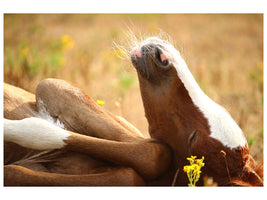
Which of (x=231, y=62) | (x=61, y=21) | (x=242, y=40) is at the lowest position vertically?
(x=231, y=62)

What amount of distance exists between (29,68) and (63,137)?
277cm

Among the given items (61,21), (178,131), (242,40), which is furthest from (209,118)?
(61,21)

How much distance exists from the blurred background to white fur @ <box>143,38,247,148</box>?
0.38 meters

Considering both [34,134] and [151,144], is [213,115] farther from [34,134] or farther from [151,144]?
[34,134]

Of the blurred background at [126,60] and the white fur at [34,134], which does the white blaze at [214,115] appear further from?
the white fur at [34,134]

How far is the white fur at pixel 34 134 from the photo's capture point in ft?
7.16

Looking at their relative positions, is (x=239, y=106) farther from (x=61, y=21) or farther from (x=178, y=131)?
(x=61, y=21)

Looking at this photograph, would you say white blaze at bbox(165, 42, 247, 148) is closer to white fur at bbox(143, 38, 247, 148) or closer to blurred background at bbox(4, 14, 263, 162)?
white fur at bbox(143, 38, 247, 148)

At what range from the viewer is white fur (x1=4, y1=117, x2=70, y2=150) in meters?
2.18

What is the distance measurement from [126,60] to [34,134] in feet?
2.57

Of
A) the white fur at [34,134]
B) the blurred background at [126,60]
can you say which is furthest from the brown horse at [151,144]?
the blurred background at [126,60]

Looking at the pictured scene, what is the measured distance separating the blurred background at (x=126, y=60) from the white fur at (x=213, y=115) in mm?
381

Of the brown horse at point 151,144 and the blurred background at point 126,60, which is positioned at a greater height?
the blurred background at point 126,60

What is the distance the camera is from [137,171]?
2.23 meters
